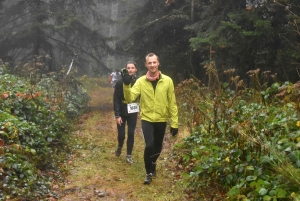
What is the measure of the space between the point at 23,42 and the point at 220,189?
1518 centimetres

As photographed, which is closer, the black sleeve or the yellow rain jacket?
the yellow rain jacket

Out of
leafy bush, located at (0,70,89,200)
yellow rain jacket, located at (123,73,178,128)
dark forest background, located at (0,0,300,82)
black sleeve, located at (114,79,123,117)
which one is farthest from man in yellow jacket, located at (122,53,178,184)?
dark forest background, located at (0,0,300,82)

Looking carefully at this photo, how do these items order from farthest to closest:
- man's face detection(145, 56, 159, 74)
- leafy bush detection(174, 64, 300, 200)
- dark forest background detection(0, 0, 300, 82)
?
dark forest background detection(0, 0, 300, 82) < man's face detection(145, 56, 159, 74) < leafy bush detection(174, 64, 300, 200)

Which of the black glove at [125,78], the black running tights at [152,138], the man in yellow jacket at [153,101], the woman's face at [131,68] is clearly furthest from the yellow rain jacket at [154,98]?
the woman's face at [131,68]

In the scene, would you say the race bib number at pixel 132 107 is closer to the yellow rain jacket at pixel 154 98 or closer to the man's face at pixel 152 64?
the yellow rain jacket at pixel 154 98

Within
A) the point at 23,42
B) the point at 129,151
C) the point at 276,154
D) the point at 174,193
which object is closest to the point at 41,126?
the point at 129,151

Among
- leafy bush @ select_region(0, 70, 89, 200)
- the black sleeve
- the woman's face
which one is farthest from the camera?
the black sleeve

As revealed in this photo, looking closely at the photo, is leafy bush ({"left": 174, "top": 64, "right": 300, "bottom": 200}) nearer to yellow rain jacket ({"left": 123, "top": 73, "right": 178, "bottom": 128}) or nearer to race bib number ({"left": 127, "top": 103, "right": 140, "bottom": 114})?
yellow rain jacket ({"left": 123, "top": 73, "right": 178, "bottom": 128})

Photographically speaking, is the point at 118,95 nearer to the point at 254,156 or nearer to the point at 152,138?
the point at 152,138

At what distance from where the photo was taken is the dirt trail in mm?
6055

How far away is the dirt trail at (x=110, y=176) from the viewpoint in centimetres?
605

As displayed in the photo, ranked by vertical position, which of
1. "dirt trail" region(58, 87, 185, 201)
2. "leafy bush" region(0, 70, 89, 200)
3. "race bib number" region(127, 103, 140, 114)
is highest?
"race bib number" region(127, 103, 140, 114)

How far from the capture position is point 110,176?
7219 millimetres

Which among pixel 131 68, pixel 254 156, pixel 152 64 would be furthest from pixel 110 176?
pixel 254 156
